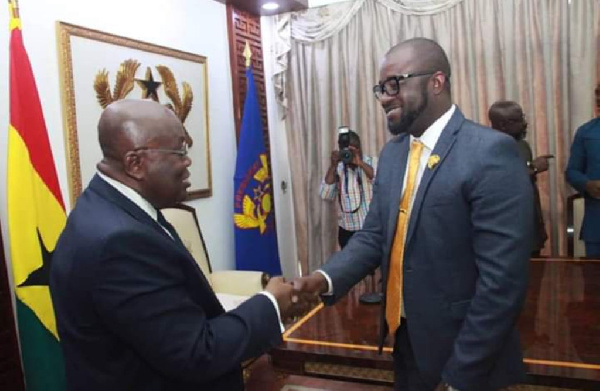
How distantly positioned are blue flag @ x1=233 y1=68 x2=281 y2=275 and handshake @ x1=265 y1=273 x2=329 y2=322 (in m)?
2.29

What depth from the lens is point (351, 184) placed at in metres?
3.78

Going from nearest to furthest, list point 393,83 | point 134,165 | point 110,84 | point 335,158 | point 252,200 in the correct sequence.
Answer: point 134,165 → point 393,83 → point 110,84 → point 335,158 → point 252,200

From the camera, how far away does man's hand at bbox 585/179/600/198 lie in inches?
117

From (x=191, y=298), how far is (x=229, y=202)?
2903 millimetres

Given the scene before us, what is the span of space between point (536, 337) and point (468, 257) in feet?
2.70

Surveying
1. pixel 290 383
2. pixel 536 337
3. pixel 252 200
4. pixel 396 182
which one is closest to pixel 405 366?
pixel 396 182

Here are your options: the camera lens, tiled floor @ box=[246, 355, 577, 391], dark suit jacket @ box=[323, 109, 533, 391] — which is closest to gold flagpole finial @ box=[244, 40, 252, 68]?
the camera lens

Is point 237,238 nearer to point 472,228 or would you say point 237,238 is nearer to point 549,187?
point 549,187

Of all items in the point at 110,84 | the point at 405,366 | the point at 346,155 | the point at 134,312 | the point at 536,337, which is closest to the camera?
the point at 134,312

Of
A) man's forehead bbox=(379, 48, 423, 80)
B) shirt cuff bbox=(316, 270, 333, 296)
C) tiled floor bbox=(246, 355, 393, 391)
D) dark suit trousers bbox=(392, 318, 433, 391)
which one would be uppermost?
man's forehead bbox=(379, 48, 423, 80)

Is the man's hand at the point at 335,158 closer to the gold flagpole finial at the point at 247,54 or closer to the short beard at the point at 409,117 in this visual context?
the gold flagpole finial at the point at 247,54

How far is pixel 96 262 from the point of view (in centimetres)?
105

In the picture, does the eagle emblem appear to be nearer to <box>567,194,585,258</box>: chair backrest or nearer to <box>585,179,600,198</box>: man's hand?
<box>567,194,585,258</box>: chair backrest

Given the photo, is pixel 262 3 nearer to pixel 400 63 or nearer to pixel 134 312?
pixel 400 63
